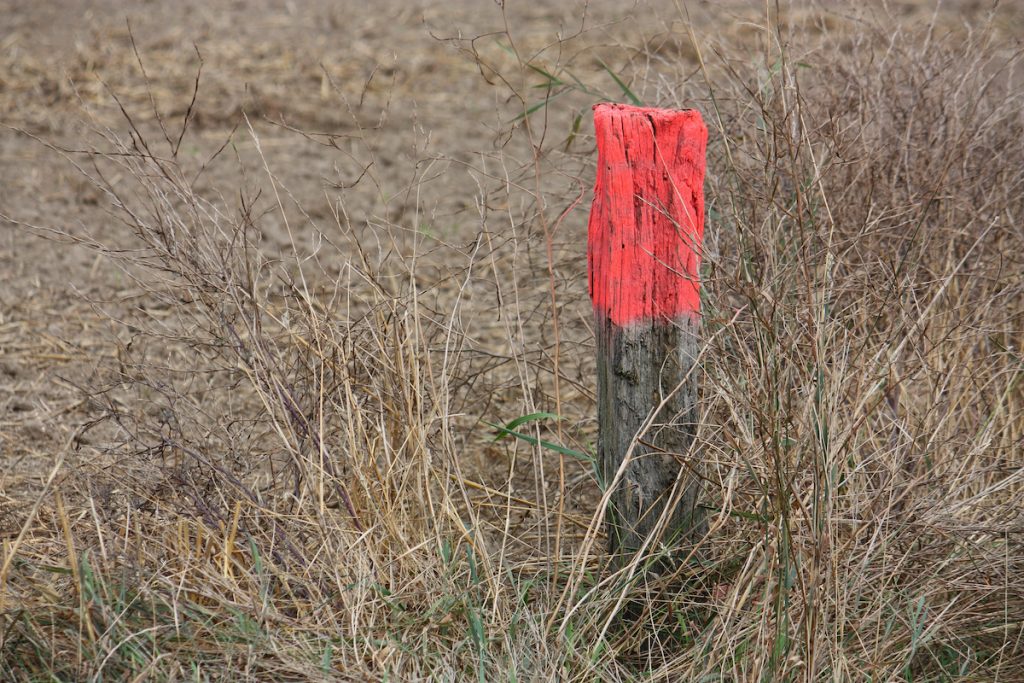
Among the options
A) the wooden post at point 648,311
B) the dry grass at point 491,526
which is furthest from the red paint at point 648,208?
the dry grass at point 491,526

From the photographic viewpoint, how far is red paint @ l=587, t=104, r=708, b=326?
2.17 m

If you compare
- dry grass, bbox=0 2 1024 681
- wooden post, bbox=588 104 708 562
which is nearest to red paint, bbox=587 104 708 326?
wooden post, bbox=588 104 708 562

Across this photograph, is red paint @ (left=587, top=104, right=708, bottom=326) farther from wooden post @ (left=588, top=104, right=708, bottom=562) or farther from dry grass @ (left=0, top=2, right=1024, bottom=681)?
dry grass @ (left=0, top=2, right=1024, bottom=681)

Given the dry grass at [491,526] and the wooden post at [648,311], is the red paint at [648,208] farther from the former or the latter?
the dry grass at [491,526]

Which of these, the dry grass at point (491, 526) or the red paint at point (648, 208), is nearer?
the dry grass at point (491, 526)

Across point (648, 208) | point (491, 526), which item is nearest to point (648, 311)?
point (648, 208)

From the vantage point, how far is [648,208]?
220cm

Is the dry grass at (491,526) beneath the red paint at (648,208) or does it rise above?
beneath

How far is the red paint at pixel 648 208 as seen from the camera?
2174 millimetres

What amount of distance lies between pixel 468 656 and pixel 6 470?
4.74 feet

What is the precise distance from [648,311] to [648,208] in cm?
22

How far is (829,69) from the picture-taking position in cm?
323

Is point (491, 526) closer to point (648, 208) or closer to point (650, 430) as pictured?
point (650, 430)

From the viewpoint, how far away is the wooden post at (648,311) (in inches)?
86.0
